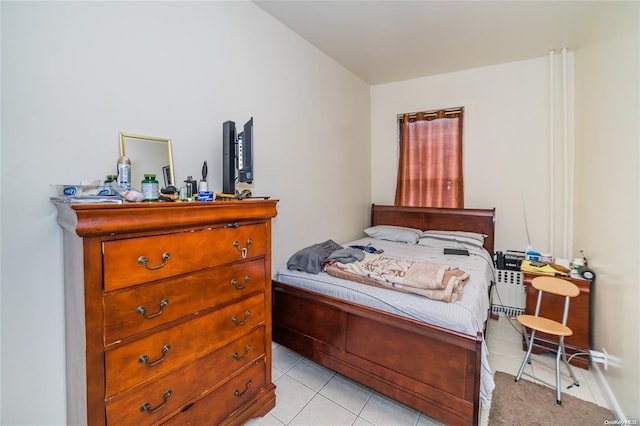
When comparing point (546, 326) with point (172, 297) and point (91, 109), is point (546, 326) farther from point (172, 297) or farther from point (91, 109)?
point (91, 109)

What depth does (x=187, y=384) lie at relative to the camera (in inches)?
50.5

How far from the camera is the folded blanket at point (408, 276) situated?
1.71 metres

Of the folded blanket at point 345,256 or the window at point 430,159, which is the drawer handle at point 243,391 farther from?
the window at point 430,159

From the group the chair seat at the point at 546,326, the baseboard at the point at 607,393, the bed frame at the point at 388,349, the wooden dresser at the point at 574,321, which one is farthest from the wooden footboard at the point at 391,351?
the wooden dresser at the point at 574,321

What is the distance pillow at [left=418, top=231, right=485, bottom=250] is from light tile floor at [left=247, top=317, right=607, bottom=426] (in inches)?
40.1

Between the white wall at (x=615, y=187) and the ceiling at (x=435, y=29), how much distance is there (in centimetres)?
32

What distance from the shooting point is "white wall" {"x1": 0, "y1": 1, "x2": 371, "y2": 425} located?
1191mm

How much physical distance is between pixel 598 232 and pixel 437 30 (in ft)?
7.06

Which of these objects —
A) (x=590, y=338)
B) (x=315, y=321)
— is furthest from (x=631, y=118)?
(x=315, y=321)

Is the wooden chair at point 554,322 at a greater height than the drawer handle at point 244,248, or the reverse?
the drawer handle at point 244,248

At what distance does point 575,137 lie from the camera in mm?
2854

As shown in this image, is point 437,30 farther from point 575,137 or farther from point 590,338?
point 590,338

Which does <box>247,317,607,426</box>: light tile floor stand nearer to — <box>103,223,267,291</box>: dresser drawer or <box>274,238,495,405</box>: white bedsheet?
<box>274,238,495,405</box>: white bedsheet

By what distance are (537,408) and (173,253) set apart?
2.35 metres
